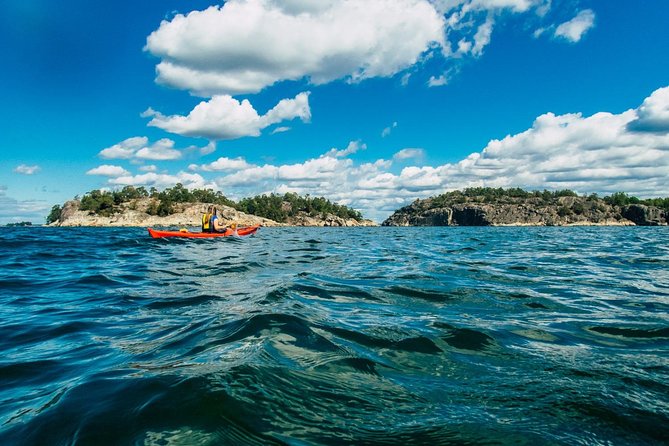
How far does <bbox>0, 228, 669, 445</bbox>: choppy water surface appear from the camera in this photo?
9.73 feet

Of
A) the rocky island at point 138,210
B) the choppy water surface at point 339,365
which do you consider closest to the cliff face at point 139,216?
the rocky island at point 138,210

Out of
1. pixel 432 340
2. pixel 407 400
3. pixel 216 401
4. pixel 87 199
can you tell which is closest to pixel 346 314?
pixel 432 340

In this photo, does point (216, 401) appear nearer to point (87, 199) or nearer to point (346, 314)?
point (346, 314)

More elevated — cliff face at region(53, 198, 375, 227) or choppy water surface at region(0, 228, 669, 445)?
cliff face at region(53, 198, 375, 227)

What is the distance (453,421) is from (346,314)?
151 inches

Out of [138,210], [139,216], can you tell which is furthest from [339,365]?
[138,210]

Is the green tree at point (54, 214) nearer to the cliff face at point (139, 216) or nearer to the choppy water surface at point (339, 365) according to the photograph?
the cliff face at point (139, 216)

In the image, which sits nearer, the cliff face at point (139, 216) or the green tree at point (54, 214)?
the cliff face at point (139, 216)

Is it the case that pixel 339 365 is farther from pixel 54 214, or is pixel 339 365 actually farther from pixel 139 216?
pixel 54 214

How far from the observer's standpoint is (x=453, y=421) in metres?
3.10

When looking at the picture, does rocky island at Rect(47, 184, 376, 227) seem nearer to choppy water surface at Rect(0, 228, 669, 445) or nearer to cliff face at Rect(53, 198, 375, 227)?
cliff face at Rect(53, 198, 375, 227)

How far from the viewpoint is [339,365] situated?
4.30m

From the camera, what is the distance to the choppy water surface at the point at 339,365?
2967 millimetres

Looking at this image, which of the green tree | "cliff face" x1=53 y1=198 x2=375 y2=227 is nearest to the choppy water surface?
"cliff face" x1=53 y1=198 x2=375 y2=227
